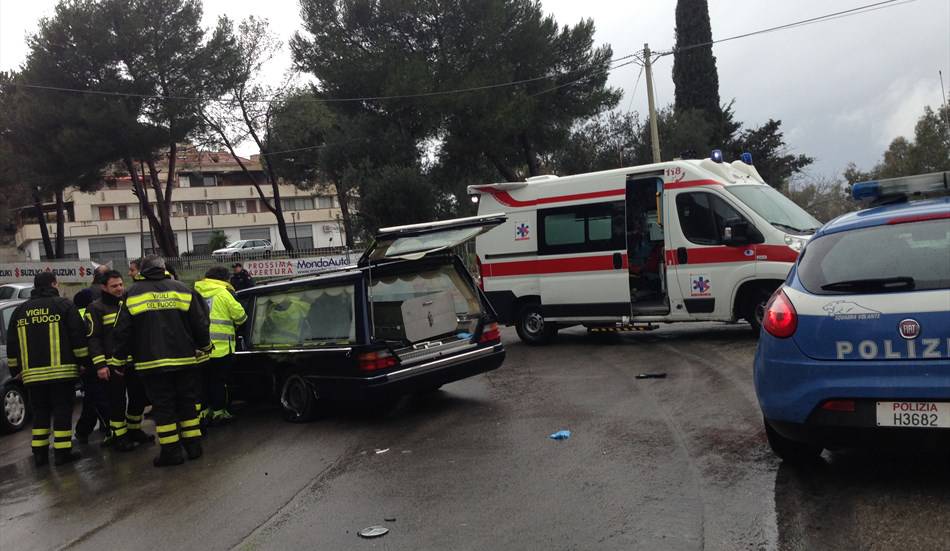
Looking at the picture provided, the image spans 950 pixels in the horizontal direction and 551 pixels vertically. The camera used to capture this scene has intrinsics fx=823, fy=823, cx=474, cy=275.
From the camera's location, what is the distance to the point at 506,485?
18.2 feet

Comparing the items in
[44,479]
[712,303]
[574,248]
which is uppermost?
[574,248]

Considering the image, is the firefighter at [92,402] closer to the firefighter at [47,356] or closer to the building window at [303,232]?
the firefighter at [47,356]

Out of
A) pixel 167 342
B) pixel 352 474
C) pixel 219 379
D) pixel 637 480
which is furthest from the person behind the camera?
pixel 219 379

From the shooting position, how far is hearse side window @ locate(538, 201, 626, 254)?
11.7 m

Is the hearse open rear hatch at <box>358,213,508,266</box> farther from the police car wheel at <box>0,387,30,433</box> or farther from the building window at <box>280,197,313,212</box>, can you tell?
the building window at <box>280,197,313,212</box>

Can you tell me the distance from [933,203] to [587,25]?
103 ft

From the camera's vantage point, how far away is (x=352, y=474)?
20.6 ft

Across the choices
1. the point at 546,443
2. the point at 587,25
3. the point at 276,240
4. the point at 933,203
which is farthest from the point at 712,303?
the point at 276,240

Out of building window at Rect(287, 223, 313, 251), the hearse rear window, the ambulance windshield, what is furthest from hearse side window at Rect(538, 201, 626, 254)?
building window at Rect(287, 223, 313, 251)

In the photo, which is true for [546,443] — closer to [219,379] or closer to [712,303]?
[219,379]

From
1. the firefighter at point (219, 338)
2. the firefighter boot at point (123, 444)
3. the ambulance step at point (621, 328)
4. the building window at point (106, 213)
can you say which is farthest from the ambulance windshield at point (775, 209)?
the building window at point (106, 213)

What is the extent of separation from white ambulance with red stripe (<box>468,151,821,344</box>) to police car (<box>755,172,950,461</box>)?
565cm

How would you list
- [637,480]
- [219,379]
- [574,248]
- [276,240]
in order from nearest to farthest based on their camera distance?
1. [637,480]
2. [219,379]
3. [574,248]
4. [276,240]

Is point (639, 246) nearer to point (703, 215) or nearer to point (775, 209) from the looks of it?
point (703, 215)
